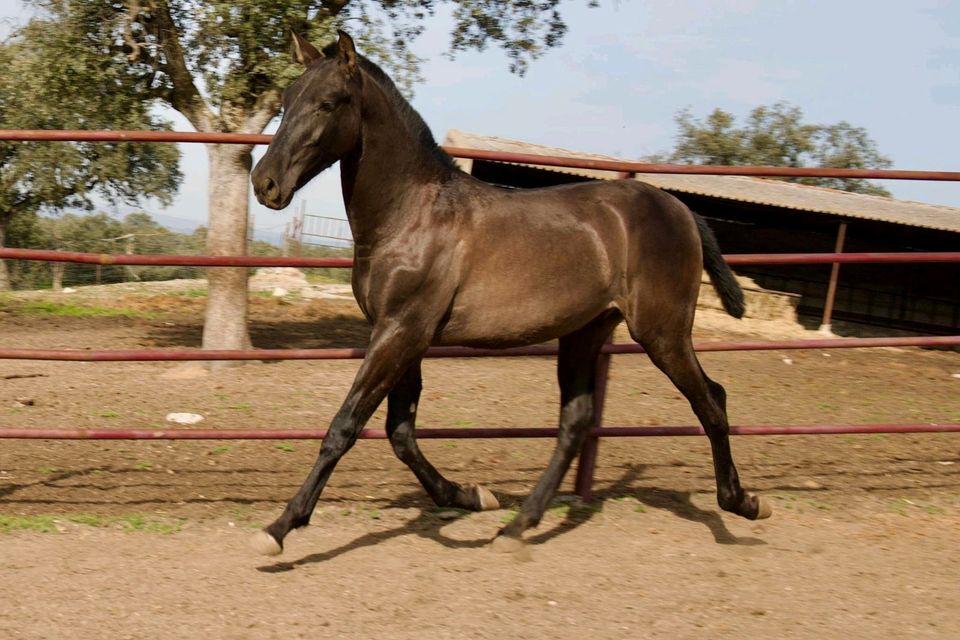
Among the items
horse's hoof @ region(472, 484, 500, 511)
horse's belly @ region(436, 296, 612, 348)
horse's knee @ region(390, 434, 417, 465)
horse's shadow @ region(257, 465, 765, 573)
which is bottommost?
horse's shadow @ region(257, 465, 765, 573)

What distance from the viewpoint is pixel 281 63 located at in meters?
8.52

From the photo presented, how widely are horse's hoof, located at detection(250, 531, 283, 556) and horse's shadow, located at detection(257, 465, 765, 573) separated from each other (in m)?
0.17

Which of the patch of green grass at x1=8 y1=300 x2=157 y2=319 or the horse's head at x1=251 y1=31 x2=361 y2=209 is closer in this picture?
the horse's head at x1=251 y1=31 x2=361 y2=209

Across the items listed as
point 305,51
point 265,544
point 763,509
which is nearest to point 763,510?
point 763,509

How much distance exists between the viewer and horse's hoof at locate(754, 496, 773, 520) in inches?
175

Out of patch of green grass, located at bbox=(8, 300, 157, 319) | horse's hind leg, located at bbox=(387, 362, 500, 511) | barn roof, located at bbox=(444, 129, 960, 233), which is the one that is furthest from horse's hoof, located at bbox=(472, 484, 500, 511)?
barn roof, located at bbox=(444, 129, 960, 233)

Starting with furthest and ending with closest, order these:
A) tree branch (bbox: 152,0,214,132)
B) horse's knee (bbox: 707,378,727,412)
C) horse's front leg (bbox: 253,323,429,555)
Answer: tree branch (bbox: 152,0,214,132) < horse's knee (bbox: 707,378,727,412) < horse's front leg (bbox: 253,323,429,555)

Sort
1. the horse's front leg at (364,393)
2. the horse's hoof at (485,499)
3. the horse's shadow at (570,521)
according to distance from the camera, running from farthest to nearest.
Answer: the horse's hoof at (485,499)
the horse's shadow at (570,521)
the horse's front leg at (364,393)

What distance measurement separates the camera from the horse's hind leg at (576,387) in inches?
171

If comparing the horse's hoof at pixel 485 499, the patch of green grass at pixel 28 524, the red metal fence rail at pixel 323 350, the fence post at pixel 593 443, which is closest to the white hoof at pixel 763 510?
the red metal fence rail at pixel 323 350

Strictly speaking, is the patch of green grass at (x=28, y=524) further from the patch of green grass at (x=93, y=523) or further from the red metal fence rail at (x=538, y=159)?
the red metal fence rail at (x=538, y=159)

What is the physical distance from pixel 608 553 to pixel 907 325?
52.6 ft

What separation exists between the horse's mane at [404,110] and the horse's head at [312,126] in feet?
0.34

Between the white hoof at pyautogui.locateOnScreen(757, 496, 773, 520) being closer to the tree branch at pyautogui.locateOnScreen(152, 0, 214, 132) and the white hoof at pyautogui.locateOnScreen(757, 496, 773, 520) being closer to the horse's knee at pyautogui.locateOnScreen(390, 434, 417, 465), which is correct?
the horse's knee at pyautogui.locateOnScreen(390, 434, 417, 465)
